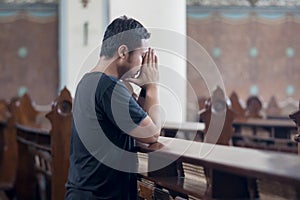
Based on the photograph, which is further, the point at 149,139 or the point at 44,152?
the point at 44,152

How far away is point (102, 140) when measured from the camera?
2045mm

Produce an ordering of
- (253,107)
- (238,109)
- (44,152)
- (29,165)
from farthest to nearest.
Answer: (253,107), (238,109), (29,165), (44,152)

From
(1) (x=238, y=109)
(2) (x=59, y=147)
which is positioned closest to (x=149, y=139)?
(2) (x=59, y=147)

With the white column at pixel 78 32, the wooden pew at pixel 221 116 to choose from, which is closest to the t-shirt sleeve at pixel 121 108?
the wooden pew at pixel 221 116

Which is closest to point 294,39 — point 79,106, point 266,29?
point 266,29

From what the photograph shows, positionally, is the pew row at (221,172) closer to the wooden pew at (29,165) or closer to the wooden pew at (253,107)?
the wooden pew at (29,165)

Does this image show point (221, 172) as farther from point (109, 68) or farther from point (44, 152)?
point (44, 152)

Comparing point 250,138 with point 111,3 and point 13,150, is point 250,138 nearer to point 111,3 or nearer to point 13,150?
point 111,3

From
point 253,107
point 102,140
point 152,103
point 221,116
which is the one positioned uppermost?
point 152,103

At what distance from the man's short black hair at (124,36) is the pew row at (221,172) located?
0.37m

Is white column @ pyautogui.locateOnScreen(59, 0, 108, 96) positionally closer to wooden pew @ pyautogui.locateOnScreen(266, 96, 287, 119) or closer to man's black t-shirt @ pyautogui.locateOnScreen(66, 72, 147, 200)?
wooden pew @ pyautogui.locateOnScreen(266, 96, 287, 119)

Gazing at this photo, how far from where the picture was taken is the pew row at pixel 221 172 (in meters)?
1.28

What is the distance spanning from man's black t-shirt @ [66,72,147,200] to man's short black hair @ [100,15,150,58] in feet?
0.42

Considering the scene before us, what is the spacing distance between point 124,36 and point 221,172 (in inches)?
30.9
